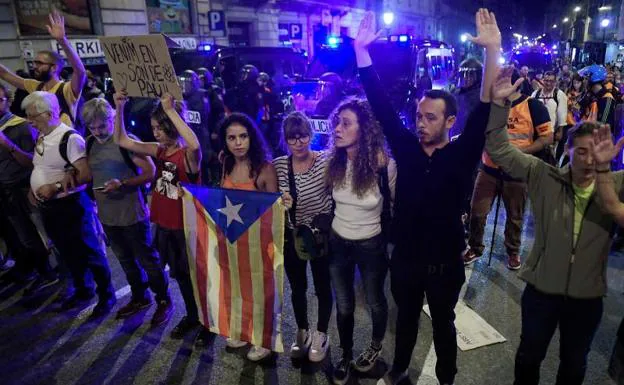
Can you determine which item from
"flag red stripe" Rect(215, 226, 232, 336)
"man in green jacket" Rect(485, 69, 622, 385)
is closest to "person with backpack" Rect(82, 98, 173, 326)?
"flag red stripe" Rect(215, 226, 232, 336)

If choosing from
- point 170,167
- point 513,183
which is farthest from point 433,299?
point 513,183

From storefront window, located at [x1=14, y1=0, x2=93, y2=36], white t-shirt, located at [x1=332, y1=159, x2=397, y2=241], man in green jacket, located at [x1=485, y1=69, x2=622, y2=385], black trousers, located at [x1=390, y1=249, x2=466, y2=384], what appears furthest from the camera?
storefront window, located at [x1=14, y1=0, x2=93, y2=36]

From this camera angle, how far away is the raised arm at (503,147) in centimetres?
230

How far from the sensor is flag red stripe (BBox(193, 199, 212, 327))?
3.25 meters

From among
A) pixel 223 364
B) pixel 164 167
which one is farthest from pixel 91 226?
pixel 223 364

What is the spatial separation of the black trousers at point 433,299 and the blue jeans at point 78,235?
2964mm

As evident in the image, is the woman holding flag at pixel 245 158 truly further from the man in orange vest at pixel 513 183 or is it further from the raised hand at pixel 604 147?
the man in orange vest at pixel 513 183

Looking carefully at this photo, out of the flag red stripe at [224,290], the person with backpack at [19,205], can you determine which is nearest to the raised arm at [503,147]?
the flag red stripe at [224,290]

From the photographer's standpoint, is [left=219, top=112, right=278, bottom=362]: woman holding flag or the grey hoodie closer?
the grey hoodie

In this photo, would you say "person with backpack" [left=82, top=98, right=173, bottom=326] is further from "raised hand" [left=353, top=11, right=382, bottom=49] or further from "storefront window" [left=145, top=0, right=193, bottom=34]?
"storefront window" [left=145, top=0, right=193, bottom=34]

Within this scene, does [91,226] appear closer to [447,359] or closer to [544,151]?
[447,359]

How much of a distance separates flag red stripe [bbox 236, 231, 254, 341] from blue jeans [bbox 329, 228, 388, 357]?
0.61m

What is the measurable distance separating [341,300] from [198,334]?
1.44 m

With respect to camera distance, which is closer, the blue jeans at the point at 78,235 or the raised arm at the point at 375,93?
the raised arm at the point at 375,93
